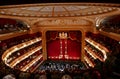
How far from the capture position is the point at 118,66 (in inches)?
199

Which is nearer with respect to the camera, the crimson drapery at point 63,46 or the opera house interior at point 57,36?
the opera house interior at point 57,36

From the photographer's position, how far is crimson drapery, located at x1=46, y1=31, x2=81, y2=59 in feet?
73.7

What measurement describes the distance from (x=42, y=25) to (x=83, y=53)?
18.7ft

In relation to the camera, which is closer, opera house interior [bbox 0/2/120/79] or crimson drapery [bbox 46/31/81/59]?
opera house interior [bbox 0/2/120/79]

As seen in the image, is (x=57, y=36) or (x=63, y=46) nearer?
(x=57, y=36)

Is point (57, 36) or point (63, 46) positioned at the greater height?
point (57, 36)

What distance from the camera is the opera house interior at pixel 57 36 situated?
42.6ft

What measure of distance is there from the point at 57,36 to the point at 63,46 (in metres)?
1.43

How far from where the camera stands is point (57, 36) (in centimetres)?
2281

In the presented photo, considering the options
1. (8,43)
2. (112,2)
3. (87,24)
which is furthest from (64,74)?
(87,24)

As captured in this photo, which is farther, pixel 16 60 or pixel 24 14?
pixel 24 14

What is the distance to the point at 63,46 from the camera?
23.0 meters

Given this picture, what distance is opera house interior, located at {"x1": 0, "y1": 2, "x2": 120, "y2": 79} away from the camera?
13.0 metres

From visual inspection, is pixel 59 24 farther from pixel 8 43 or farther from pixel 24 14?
pixel 8 43
